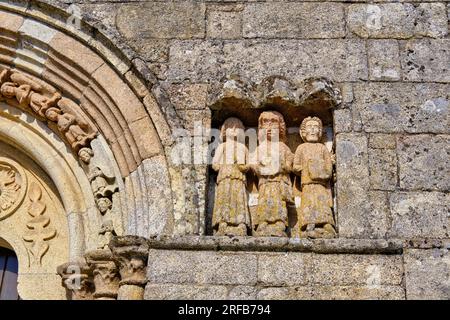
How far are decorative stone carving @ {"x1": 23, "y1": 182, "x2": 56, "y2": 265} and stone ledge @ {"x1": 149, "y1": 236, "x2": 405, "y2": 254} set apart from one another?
122cm

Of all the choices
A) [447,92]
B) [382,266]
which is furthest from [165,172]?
[447,92]

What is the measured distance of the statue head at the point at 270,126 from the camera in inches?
246

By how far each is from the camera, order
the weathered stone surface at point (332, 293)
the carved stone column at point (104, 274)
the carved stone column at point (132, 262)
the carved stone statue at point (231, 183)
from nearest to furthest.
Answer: the weathered stone surface at point (332, 293) → the carved stone column at point (132, 262) → the carved stone statue at point (231, 183) → the carved stone column at point (104, 274)

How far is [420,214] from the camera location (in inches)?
231

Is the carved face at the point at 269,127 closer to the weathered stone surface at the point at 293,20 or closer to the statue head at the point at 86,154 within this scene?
the weathered stone surface at the point at 293,20

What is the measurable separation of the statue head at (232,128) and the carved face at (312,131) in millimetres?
410

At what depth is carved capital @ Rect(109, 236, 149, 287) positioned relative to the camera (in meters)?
5.80

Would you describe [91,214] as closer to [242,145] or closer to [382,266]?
[242,145]

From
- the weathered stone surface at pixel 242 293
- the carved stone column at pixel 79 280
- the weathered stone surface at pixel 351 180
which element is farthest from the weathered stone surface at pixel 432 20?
the carved stone column at pixel 79 280

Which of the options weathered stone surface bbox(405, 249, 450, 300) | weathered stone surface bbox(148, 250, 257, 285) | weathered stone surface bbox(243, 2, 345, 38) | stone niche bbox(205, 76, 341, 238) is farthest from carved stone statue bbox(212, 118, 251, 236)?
weathered stone surface bbox(405, 249, 450, 300)

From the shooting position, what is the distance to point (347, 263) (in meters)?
5.64

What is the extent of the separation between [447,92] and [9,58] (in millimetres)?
3012

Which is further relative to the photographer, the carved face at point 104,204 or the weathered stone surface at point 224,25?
the weathered stone surface at point 224,25

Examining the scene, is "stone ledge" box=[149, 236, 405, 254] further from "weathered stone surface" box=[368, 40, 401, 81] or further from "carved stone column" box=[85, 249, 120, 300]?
"weathered stone surface" box=[368, 40, 401, 81]
